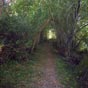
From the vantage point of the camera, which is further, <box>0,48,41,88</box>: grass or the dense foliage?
the dense foliage

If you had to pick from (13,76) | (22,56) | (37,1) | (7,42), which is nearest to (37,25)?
(37,1)

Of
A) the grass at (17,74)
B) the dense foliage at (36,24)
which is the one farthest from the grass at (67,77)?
the grass at (17,74)

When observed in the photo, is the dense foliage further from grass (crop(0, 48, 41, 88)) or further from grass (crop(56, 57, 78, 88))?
grass (crop(56, 57, 78, 88))


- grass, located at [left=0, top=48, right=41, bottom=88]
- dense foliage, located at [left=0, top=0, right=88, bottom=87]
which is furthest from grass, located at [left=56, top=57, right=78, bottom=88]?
grass, located at [left=0, top=48, right=41, bottom=88]

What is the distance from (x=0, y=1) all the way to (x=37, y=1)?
3489 mm

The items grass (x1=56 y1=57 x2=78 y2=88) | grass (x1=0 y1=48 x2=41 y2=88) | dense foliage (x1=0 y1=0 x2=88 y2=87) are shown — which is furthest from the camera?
dense foliage (x1=0 y1=0 x2=88 y2=87)

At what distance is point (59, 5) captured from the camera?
604 inches

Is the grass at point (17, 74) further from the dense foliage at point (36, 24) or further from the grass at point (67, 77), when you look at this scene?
the grass at point (67, 77)

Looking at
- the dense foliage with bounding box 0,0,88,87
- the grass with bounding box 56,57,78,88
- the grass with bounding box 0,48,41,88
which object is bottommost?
the grass with bounding box 56,57,78,88

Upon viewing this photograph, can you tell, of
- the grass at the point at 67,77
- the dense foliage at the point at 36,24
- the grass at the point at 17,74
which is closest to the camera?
the grass at the point at 17,74

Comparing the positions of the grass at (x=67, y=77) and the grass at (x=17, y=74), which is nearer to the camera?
the grass at (x=17, y=74)

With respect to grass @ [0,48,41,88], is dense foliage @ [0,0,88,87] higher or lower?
higher

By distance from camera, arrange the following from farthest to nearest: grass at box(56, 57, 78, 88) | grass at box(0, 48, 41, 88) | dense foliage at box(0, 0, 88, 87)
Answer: dense foliage at box(0, 0, 88, 87) < grass at box(56, 57, 78, 88) < grass at box(0, 48, 41, 88)

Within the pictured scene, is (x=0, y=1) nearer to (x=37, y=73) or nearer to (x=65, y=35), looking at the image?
(x=37, y=73)
